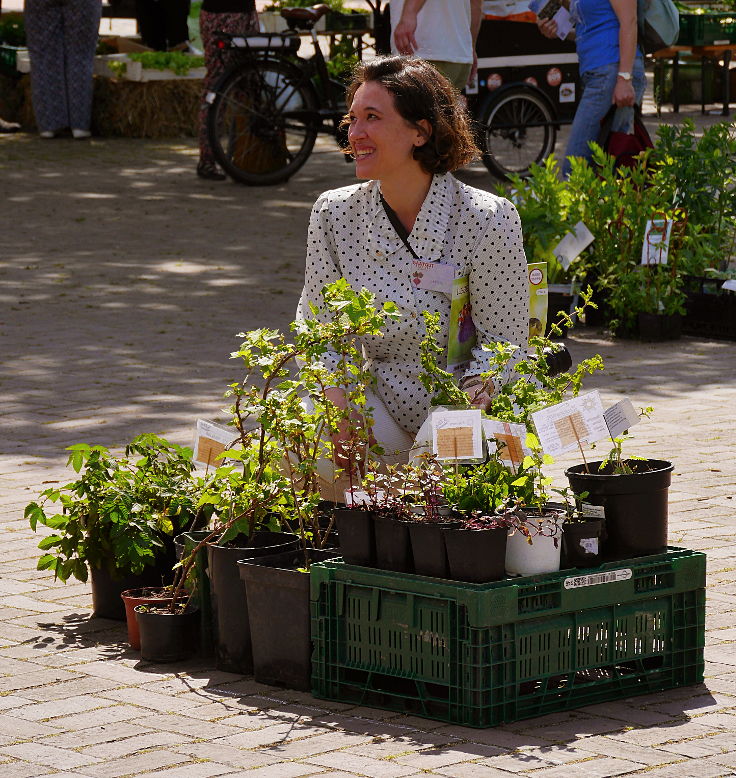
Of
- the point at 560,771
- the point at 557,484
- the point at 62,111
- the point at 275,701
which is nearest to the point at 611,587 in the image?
the point at 560,771

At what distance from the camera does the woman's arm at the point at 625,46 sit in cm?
954

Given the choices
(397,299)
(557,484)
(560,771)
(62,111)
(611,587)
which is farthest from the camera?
(62,111)

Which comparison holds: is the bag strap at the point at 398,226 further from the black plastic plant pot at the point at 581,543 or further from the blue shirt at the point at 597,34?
the blue shirt at the point at 597,34

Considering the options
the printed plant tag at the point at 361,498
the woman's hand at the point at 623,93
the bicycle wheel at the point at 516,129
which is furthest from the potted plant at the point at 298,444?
the bicycle wheel at the point at 516,129

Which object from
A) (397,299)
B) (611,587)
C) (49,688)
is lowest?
(49,688)

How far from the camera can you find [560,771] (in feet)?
11.4

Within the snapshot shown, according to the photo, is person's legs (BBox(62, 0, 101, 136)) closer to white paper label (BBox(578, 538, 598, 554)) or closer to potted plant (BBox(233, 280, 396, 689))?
potted plant (BBox(233, 280, 396, 689))

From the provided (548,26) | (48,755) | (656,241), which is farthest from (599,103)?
(48,755)

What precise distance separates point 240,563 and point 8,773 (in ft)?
2.57

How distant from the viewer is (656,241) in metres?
8.41

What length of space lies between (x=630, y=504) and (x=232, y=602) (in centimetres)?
101

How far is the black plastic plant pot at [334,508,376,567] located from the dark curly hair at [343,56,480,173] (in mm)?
1313

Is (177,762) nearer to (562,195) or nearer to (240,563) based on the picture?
(240,563)

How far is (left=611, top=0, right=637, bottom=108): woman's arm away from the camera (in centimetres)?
954
